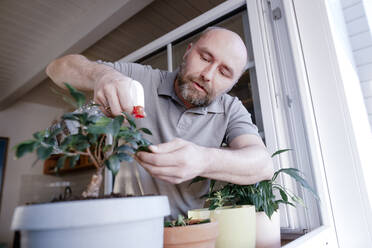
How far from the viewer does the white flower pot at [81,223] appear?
295mm

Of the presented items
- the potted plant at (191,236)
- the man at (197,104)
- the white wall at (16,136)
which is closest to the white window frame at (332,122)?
the man at (197,104)

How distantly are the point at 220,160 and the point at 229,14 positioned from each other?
3.41ft

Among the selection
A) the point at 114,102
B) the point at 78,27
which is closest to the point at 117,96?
the point at 114,102

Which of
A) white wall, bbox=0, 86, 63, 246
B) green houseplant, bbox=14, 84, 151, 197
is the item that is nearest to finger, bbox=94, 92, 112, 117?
green houseplant, bbox=14, 84, 151, 197

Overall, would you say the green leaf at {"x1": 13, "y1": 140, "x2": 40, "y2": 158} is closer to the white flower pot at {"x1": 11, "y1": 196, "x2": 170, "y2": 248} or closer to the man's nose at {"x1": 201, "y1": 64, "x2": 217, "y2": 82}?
the white flower pot at {"x1": 11, "y1": 196, "x2": 170, "y2": 248}

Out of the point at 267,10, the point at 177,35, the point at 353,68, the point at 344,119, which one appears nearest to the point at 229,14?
the point at 267,10

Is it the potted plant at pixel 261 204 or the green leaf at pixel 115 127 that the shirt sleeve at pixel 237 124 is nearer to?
the potted plant at pixel 261 204

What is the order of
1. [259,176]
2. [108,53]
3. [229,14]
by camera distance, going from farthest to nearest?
[108,53], [229,14], [259,176]

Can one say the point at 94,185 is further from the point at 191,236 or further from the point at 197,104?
the point at 197,104

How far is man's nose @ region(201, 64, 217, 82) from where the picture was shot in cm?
96

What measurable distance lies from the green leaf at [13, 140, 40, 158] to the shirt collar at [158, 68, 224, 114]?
767 millimetres

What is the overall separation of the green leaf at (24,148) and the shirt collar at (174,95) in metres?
0.77

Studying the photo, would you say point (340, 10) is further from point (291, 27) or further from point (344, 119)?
point (344, 119)

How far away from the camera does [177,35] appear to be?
1.57m
